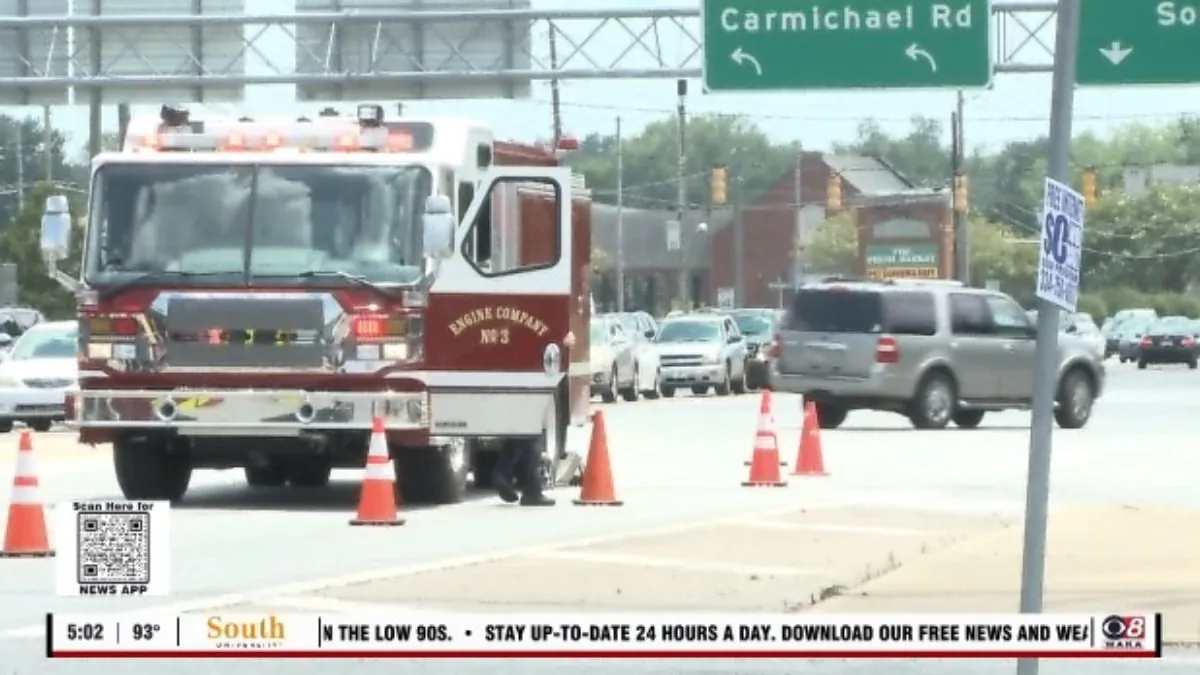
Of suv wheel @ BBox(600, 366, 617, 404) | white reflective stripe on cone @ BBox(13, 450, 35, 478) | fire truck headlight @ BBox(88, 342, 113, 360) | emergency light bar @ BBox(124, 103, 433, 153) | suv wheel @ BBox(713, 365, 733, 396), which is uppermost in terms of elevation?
emergency light bar @ BBox(124, 103, 433, 153)

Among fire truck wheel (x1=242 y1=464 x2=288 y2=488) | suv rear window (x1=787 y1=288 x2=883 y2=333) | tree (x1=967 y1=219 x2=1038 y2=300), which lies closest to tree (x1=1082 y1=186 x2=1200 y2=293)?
tree (x1=967 y1=219 x2=1038 y2=300)

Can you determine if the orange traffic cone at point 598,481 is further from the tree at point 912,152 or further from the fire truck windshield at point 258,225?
the tree at point 912,152

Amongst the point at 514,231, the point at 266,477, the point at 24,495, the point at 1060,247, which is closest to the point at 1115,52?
the point at 514,231

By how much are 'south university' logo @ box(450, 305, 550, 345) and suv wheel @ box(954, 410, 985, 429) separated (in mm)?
17400

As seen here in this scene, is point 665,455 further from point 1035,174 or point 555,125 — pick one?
point 1035,174

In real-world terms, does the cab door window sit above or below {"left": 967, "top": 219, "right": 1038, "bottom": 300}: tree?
above

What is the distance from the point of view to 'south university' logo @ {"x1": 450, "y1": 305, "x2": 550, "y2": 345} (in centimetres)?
2175

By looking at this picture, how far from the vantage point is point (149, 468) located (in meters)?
22.3

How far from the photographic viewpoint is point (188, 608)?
14.5m

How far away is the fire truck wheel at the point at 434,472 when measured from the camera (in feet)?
73.2

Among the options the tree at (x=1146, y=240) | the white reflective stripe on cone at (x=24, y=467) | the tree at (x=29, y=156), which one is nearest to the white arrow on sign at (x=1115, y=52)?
the white reflective stripe on cone at (x=24, y=467)

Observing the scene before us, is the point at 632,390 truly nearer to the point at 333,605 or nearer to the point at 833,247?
the point at 333,605

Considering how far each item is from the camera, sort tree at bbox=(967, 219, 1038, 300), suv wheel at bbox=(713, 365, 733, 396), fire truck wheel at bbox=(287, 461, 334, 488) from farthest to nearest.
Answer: tree at bbox=(967, 219, 1038, 300), suv wheel at bbox=(713, 365, 733, 396), fire truck wheel at bbox=(287, 461, 334, 488)

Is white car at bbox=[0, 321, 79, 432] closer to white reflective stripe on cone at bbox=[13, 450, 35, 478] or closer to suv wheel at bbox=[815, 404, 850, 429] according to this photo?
suv wheel at bbox=[815, 404, 850, 429]
